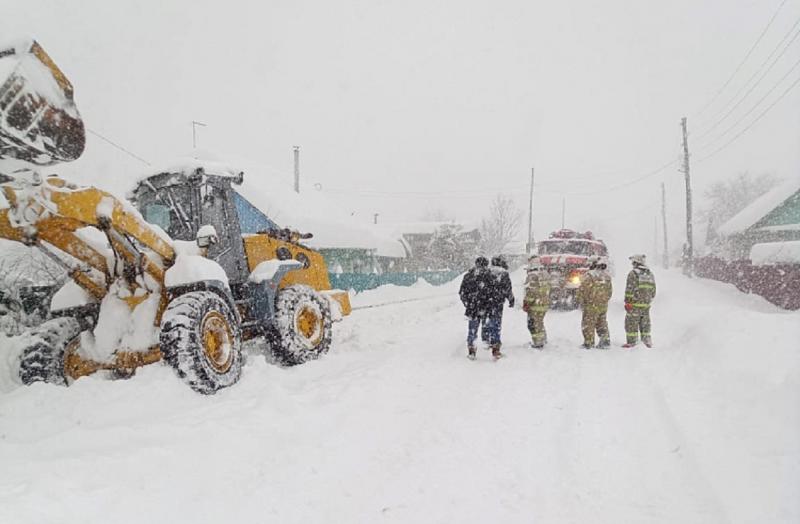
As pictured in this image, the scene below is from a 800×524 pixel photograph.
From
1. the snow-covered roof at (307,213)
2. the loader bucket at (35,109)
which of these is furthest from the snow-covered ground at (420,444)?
the snow-covered roof at (307,213)

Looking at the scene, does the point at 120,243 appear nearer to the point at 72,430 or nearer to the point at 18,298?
the point at 72,430

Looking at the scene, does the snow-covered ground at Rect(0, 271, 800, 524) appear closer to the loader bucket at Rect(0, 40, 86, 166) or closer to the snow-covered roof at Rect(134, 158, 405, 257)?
the loader bucket at Rect(0, 40, 86, 166)

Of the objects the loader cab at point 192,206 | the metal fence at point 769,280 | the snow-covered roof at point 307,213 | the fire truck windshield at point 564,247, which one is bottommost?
the metal fence at point 769,280

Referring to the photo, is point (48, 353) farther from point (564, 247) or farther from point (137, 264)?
point (564, 247)

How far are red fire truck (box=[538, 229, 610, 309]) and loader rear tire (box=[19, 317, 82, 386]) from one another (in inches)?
385

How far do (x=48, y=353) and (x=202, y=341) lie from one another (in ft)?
5.45

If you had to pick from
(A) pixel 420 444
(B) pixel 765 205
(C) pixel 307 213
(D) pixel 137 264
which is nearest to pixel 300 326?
(D) pixel 137 264

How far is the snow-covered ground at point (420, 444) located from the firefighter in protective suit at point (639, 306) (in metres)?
1.63

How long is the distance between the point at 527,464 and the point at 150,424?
3002 millimetres

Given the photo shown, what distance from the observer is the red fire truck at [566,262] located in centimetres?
1195

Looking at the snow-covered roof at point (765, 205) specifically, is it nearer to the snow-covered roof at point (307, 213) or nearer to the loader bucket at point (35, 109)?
the snow-covered roof at point (307, 213)

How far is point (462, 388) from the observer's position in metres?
5.46

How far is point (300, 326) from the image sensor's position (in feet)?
22.5

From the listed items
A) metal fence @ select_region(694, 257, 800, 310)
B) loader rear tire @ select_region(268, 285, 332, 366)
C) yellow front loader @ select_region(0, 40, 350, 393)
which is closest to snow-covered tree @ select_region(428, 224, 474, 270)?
metal fence @ select_region(694, 257, 800, 310)
